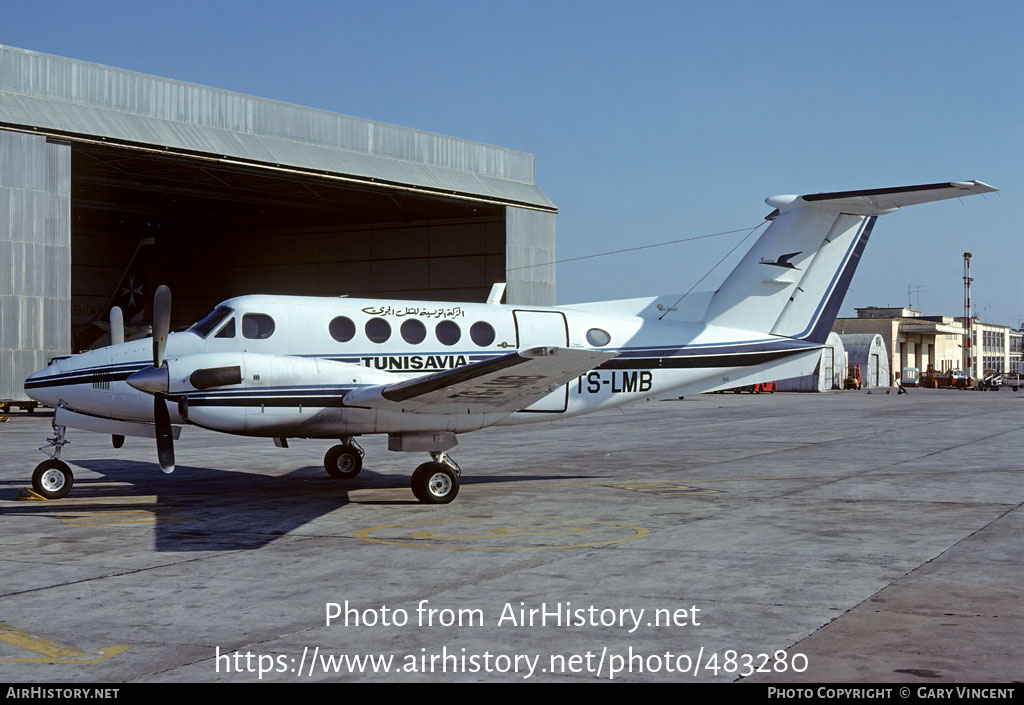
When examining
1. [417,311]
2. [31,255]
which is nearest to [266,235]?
[31,255]

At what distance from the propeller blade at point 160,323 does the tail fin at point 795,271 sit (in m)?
9.84

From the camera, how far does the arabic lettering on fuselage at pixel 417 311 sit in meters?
16.5

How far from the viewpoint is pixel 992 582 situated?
381 inches

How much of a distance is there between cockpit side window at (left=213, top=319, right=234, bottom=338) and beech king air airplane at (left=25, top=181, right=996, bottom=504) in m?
0.02

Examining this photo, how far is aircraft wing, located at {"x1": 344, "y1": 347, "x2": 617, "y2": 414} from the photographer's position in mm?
13195

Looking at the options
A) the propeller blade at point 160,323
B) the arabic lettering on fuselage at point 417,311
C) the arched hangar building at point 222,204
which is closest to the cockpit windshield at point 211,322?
the propeller blade at point 160,323

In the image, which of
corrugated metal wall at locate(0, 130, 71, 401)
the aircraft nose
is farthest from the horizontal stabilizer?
corrugated metal wall at locate(0, 130, 71, 401)

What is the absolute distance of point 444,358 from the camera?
16.7 meters

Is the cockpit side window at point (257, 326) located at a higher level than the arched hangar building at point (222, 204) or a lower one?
lower

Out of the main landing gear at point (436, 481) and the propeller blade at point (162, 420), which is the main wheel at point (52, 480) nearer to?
the propeller blade at point (162, 420)

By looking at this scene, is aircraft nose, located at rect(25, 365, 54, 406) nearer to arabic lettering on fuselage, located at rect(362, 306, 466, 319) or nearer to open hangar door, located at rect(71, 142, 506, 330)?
arabic lettering on fuselage, located at rect(362, 306, 466, 319)

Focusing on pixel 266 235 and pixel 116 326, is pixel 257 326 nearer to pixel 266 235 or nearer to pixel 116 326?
pixel 116 326

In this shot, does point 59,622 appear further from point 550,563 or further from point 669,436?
point 669,436
